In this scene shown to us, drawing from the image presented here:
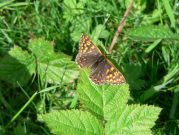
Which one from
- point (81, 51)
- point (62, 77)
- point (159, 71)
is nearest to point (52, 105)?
point (62, 77)

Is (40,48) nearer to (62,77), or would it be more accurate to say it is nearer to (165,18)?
(62,77)

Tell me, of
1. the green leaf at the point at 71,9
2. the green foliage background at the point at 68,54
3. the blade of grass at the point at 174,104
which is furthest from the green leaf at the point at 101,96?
the green leaf at the point at 71,9

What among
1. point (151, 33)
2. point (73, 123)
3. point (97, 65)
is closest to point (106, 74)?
point (97, 65)

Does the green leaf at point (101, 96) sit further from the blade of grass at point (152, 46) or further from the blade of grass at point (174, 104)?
the blade of grass at point (152, 46)

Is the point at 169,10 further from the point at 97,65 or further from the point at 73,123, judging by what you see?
the point at 73,123

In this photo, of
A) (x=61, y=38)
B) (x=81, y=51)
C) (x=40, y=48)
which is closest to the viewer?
(x=81, y=51)

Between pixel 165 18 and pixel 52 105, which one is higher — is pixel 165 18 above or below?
above

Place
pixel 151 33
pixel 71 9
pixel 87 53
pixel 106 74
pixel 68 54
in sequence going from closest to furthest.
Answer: pixel 106 74
pixel 87 53
pixel 151 33
pixel 68 54
pixel 71 9
